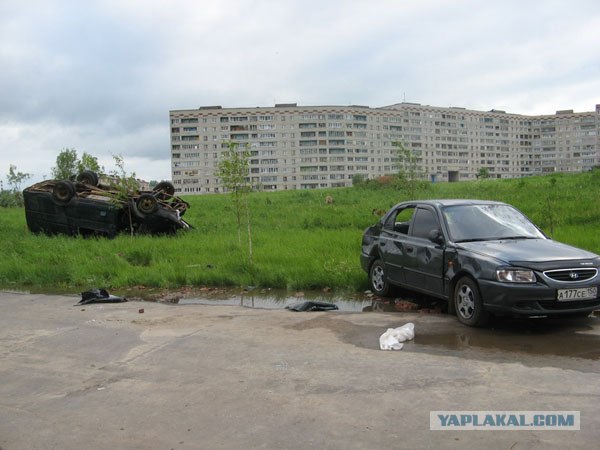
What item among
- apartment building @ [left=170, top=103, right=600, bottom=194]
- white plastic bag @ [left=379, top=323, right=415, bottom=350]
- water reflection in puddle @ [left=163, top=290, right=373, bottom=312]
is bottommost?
water reflection in puddle @ [left=163, top=290, right=373, bottom=312]

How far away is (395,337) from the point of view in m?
6.45

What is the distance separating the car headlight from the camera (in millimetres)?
6480

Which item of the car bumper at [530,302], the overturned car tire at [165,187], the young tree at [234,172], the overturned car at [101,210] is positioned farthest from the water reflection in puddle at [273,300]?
the overturned car tire at [165,187]

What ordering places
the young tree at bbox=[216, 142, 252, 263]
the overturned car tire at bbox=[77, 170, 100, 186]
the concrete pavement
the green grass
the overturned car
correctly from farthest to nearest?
1. the overturned car tire at bbox=[77, 170, 100, 186]
2. the overturned car
3. the young tree at bbox=[216, 142, 252, 263]
4. the green grass
5. the concrete pavement

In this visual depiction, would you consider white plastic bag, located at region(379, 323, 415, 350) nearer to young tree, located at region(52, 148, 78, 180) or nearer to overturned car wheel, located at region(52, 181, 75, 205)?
overturned car wheel, located at region(52, 181, 75, 205)

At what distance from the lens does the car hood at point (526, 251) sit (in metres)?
6.61

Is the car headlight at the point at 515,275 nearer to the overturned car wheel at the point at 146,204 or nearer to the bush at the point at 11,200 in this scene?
the overturned car wheel at the point at 146,204

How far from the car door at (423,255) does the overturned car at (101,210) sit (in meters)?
11.4

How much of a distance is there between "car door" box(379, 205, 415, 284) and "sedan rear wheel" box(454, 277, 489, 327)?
1395 mm

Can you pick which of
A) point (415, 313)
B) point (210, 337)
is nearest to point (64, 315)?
point (210, 337)

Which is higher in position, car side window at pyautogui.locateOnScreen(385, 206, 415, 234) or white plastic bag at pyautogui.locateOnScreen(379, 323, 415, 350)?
car side window at pyautogui.locateOnScreen(385, 206, 415, 234)

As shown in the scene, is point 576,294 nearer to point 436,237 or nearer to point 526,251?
point 526,251

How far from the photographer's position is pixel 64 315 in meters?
8.84

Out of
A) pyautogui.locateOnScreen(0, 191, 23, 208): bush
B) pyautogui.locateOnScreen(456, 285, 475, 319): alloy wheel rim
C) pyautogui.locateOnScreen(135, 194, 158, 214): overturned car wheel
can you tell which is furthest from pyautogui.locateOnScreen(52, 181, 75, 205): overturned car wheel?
pyautogui.locateOnScreen(0, 191, 23, 208): bush
